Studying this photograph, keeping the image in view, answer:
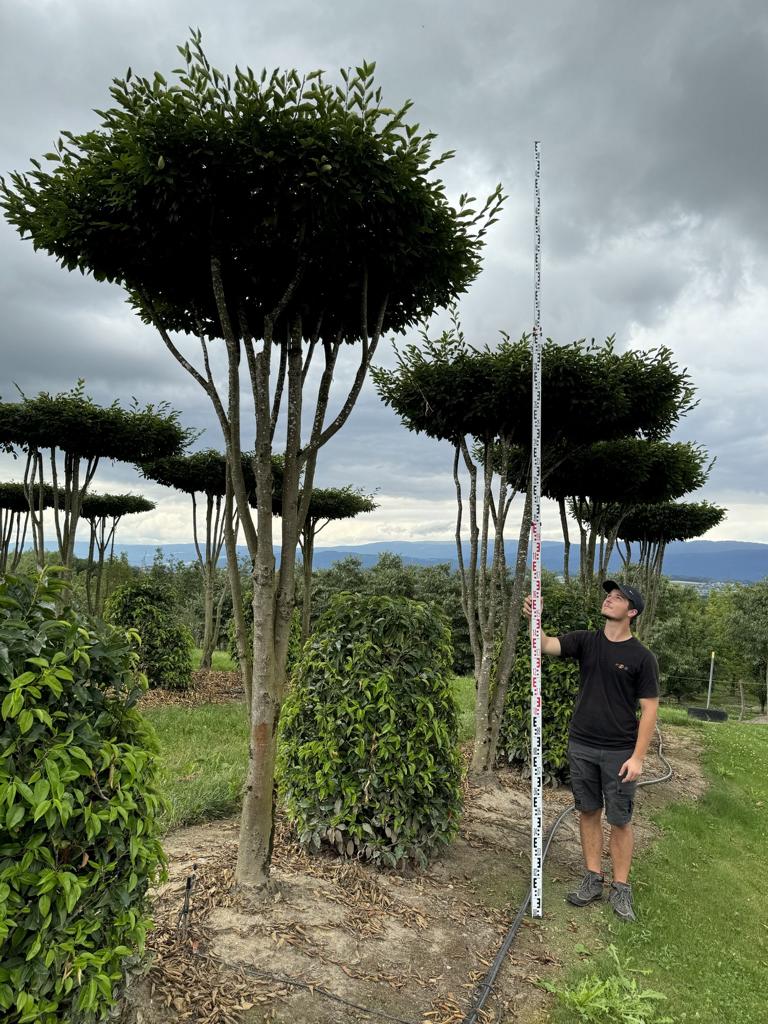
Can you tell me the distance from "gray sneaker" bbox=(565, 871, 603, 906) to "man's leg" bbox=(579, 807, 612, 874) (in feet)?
0.14

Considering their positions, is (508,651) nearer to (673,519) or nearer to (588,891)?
(588,891)

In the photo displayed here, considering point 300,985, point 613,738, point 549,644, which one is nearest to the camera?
point 300,985

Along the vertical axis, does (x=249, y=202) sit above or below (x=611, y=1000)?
above

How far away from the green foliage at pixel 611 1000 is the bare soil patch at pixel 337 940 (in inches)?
6.4

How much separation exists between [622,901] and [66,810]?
3673 mm

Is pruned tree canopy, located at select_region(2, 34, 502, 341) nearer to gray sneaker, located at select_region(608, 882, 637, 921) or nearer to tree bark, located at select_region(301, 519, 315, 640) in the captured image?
gray sneaker, located at select_region(608, 882, 637, 921)

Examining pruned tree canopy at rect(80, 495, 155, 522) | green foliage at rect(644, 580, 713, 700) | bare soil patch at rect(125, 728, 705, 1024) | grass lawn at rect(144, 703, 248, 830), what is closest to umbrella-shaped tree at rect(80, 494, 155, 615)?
pruned tree canopy at rect(80, 495, 155, 522)

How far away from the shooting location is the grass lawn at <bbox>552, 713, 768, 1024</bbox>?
3.22m

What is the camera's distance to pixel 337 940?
326 centimetres

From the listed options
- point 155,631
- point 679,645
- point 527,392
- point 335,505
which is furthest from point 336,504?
point 679,645

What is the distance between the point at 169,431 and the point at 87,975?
9.40m

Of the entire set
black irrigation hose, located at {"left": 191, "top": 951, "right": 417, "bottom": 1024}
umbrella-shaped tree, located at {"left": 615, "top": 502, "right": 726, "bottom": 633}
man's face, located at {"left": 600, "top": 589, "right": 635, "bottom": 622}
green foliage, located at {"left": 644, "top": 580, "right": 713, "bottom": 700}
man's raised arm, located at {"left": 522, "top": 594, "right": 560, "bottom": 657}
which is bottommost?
green foliage, located at {"left": 644, "top": 580, "right": 713, "bottom": 700}

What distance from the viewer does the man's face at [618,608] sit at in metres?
4.07

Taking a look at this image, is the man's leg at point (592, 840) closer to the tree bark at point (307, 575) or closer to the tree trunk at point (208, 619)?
the tree bark at point (307, 575)
